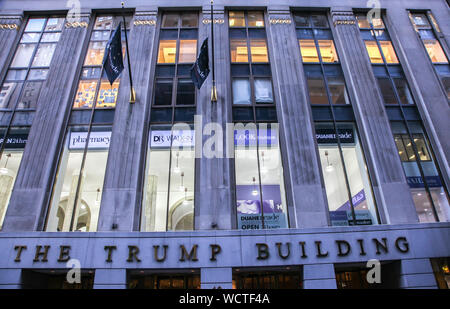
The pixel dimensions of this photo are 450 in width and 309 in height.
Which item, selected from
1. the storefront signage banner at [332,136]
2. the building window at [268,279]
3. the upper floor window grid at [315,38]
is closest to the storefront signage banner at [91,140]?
the building window at [268,279]

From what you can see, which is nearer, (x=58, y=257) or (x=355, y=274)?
(x=58, y=257)

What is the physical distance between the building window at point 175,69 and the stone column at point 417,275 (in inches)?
459

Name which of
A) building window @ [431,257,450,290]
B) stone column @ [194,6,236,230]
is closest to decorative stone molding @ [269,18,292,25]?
stone column @ [194,6,236,230]

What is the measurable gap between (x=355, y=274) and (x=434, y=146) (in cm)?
768

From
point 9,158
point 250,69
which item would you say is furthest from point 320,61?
point 9,158

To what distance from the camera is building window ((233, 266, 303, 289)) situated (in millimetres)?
13414

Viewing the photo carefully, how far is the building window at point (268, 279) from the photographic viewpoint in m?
13.4

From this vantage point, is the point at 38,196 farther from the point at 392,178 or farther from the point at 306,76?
the point at 392,178

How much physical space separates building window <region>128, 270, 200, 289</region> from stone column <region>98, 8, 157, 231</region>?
2.38 meters

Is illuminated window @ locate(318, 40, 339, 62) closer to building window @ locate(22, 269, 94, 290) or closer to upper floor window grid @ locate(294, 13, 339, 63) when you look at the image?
upper floor window grid @ locate(294, 13, 339, 63)

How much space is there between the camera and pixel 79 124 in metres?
15.4

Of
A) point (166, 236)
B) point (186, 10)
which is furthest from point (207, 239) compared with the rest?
point (186, 10)

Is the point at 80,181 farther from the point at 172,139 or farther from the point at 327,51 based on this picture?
the point at 327,51

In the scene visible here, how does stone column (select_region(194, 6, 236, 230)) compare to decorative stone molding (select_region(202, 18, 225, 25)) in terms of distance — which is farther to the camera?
decorative stone molding (select_region(202, 18, 225, 25))
